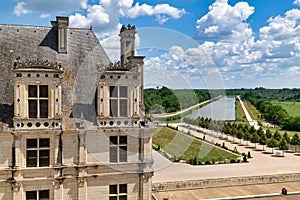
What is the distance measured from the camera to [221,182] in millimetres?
26797

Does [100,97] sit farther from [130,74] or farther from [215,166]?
[215,166]

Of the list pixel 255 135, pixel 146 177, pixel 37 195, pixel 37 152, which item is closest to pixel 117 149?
pixel 146 177

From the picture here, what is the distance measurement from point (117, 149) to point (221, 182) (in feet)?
45.5

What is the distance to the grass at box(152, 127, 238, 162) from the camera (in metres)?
43.4

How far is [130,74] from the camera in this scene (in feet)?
53.0

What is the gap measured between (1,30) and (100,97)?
693 cm

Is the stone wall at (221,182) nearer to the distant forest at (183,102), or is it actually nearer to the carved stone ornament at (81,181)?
the distant forest at (183,102)

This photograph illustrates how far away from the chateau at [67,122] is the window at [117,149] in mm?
21

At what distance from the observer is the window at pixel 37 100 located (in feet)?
49.5

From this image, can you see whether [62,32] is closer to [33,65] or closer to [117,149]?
[33,65]

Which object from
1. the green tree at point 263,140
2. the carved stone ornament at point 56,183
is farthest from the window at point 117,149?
Answer: the green tree at point 263,140

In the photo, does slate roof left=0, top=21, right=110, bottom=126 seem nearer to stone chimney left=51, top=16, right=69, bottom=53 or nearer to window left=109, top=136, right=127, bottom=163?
stone chimney left=51, top=16, right=69, bottom=53

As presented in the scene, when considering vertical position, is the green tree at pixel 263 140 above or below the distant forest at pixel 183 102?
below

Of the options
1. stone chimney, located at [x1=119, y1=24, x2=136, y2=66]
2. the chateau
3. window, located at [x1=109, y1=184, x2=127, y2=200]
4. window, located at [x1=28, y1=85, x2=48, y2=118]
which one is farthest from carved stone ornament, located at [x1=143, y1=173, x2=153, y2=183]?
stone chimney, located at [x1=119, y1=24, x2=136, y2=66]
